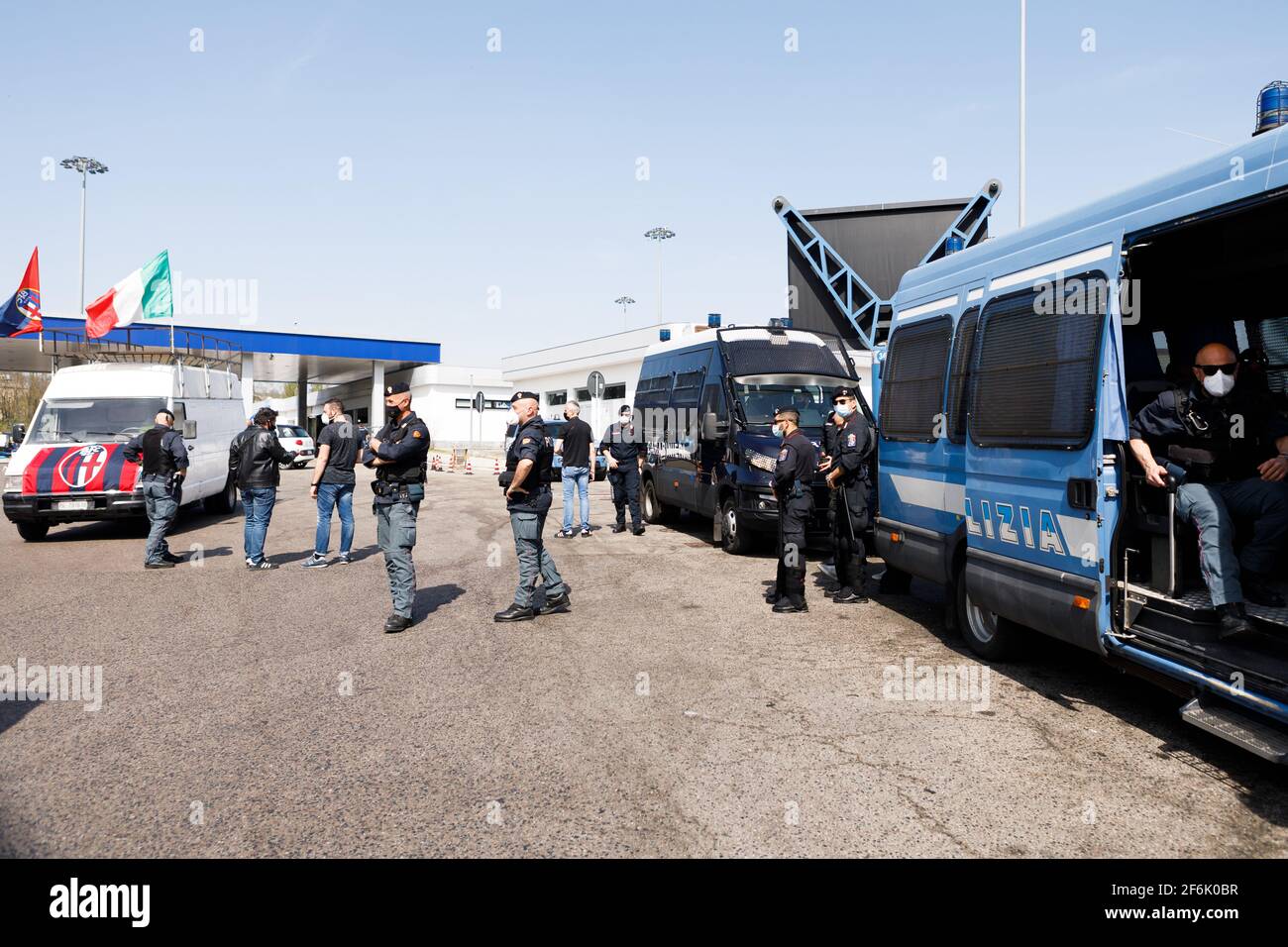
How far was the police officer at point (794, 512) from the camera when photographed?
25.4ft

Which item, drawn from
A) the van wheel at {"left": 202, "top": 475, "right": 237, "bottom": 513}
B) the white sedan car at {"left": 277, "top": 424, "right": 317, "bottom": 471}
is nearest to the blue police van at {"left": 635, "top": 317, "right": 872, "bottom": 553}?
the van wheel at {"left": 202, "top": 475, "right": 237, "bottom": 513}

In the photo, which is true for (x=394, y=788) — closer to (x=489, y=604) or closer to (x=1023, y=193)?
(x=489, y=604)

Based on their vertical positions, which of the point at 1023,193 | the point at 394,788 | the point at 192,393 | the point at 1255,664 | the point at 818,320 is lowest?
the point at 394,788

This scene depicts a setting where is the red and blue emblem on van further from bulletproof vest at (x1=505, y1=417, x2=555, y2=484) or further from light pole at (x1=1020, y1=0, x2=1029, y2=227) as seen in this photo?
light pole at (x1=1020, y1=0, x2=1029, y2=227)

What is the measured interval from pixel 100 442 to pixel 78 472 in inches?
25.1

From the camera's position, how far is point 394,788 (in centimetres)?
399

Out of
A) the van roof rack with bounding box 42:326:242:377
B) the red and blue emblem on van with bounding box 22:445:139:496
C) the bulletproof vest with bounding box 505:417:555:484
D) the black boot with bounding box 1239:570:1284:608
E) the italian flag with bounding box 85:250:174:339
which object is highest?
the italian flag with bounding box 85:250:174:339

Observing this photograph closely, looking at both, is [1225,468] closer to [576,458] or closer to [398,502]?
[398,502]

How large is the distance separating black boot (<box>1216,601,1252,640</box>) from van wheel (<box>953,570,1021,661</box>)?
58.3 inches

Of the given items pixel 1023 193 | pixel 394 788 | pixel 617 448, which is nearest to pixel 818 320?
pixel 1023 193

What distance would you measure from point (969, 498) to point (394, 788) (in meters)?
4.18

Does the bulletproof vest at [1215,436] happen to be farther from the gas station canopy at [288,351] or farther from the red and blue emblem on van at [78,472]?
the gas station canopy at [288,351]

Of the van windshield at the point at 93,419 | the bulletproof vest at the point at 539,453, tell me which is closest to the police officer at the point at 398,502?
the bulletproof vest at the point at 539,453

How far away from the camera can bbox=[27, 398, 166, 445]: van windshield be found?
493 inches
